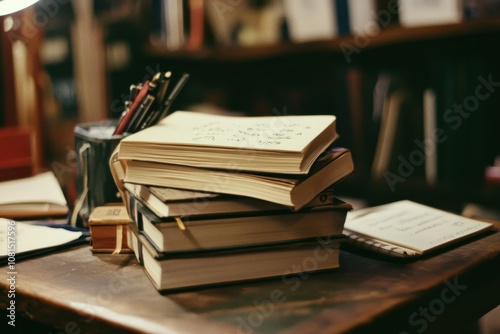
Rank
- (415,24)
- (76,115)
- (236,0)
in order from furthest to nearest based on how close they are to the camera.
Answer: (236,0), (76,115), (415,24)

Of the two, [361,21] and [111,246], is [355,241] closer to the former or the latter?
[111,246]

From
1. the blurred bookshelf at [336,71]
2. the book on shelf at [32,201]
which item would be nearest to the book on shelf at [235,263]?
the book on shelf at [32,201]

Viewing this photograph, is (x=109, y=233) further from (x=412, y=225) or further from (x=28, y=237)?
(x=412, y=225)

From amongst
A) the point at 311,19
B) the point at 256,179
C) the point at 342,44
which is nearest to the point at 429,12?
the point at 342,44

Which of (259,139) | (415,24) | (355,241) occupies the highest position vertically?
(415,24)

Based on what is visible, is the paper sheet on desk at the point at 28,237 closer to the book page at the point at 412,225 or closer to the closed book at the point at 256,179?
the closed book at the point at 256,179

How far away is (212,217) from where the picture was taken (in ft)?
2.28

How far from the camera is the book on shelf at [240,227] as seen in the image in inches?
26.8

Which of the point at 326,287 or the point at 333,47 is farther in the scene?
the point at 333,47

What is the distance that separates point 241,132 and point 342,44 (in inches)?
44.3

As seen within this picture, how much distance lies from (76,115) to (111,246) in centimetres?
137

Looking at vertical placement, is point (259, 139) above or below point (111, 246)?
above

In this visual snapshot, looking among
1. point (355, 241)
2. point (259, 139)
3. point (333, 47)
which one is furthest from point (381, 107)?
point (259, 139)

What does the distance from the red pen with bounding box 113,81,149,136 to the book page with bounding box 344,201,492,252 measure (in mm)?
399
